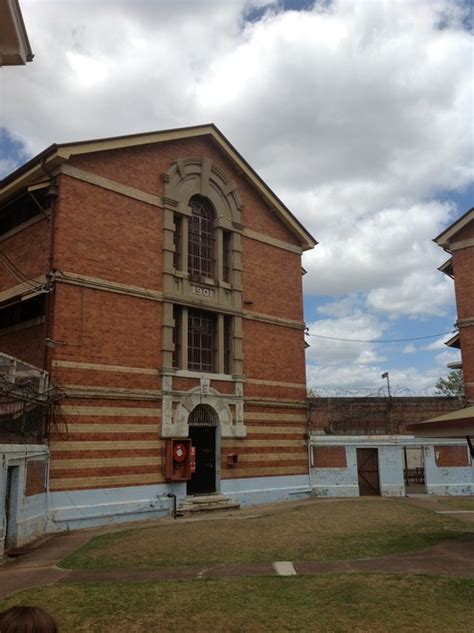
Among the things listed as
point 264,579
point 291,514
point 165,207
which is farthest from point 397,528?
point 165,207

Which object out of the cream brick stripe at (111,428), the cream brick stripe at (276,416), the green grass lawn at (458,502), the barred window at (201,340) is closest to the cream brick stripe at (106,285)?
the barred window at (201,340)

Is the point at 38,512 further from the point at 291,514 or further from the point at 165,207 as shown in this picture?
the point at 165,207

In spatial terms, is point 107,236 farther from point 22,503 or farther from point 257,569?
point 257,569

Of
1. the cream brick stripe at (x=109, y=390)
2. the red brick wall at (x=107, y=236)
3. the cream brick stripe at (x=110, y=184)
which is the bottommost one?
the cream brick stripe at (x=109, y=390)

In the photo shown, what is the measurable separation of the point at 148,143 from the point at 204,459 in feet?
39.0

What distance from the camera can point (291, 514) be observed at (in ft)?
59.7

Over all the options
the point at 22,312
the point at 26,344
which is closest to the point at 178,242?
the point at 22,312

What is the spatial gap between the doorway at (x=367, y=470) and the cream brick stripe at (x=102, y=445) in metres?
10.1

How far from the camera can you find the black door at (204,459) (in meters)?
21.3

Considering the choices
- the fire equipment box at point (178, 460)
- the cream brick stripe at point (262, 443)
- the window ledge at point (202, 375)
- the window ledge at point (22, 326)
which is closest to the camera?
the window ledge at point (22, 326)

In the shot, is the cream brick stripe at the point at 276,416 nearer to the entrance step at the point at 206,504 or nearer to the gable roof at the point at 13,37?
the entrance step at the point at 206,504

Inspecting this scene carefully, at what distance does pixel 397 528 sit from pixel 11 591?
9.41 m

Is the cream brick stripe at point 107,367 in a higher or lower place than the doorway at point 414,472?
higher

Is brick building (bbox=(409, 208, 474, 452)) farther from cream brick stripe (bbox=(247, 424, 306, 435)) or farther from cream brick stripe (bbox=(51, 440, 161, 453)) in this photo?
cream brick stripe (bbox=(51, 440, 161, 453))
